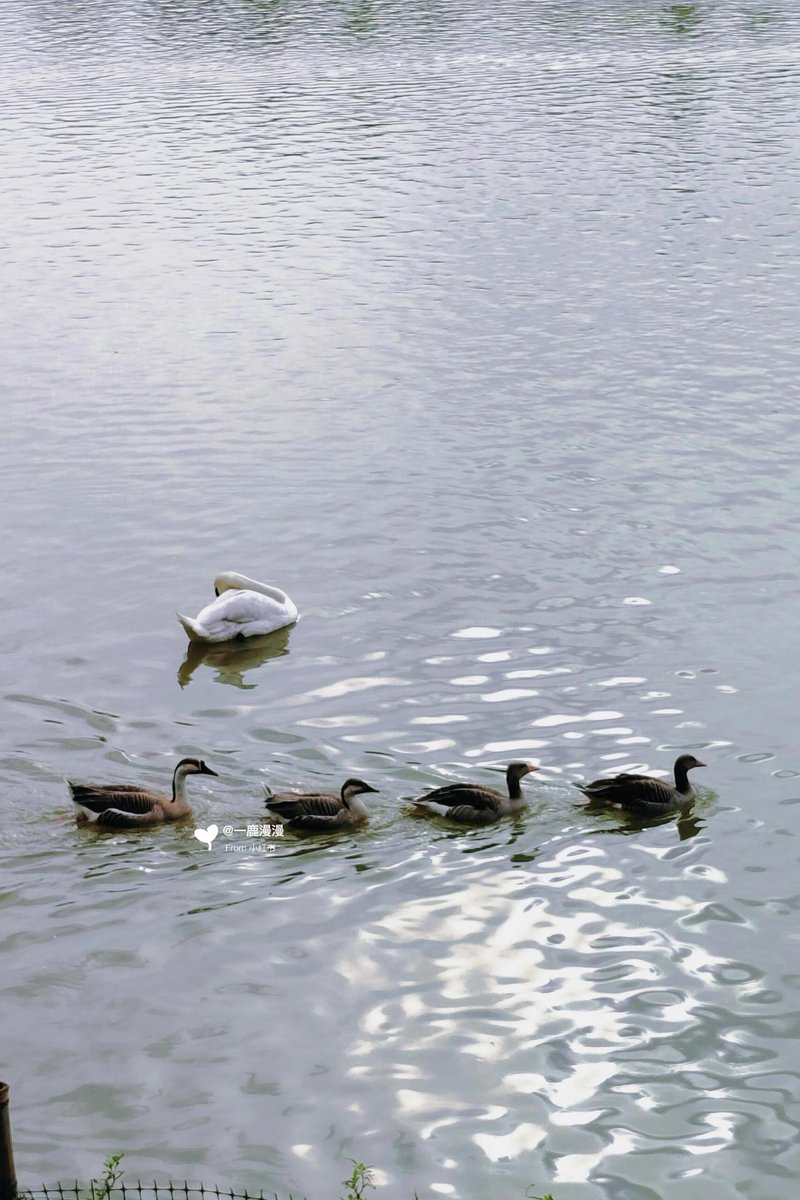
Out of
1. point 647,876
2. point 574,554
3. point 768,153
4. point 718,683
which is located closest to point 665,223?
point 768,153

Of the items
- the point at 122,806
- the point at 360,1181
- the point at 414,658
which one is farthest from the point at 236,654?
the point at 360,1181

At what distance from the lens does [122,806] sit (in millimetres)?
12312

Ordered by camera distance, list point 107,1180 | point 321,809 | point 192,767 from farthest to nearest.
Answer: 1. point 192,767
2. point 321,809
3. point 107,1180

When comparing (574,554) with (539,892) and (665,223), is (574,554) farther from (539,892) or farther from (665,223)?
(665,223)

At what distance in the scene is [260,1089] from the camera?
9594mm

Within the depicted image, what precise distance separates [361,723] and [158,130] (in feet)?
105

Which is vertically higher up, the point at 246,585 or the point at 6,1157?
the point at 6,1157

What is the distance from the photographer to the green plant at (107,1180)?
816cm

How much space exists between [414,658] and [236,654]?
1958 millimetres

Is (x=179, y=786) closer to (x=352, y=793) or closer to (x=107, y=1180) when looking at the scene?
(x=352, y=793)

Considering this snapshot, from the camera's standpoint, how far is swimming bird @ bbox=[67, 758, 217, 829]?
12.3 m

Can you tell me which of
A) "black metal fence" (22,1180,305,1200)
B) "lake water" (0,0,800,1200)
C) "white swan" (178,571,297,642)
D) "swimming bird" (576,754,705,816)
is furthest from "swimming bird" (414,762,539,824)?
"black metal fence" (22,1180,305,1200)

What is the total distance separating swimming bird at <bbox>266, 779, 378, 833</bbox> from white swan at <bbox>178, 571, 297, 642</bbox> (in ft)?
12.7

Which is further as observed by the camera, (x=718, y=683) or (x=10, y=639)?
(x=10, y=639)
